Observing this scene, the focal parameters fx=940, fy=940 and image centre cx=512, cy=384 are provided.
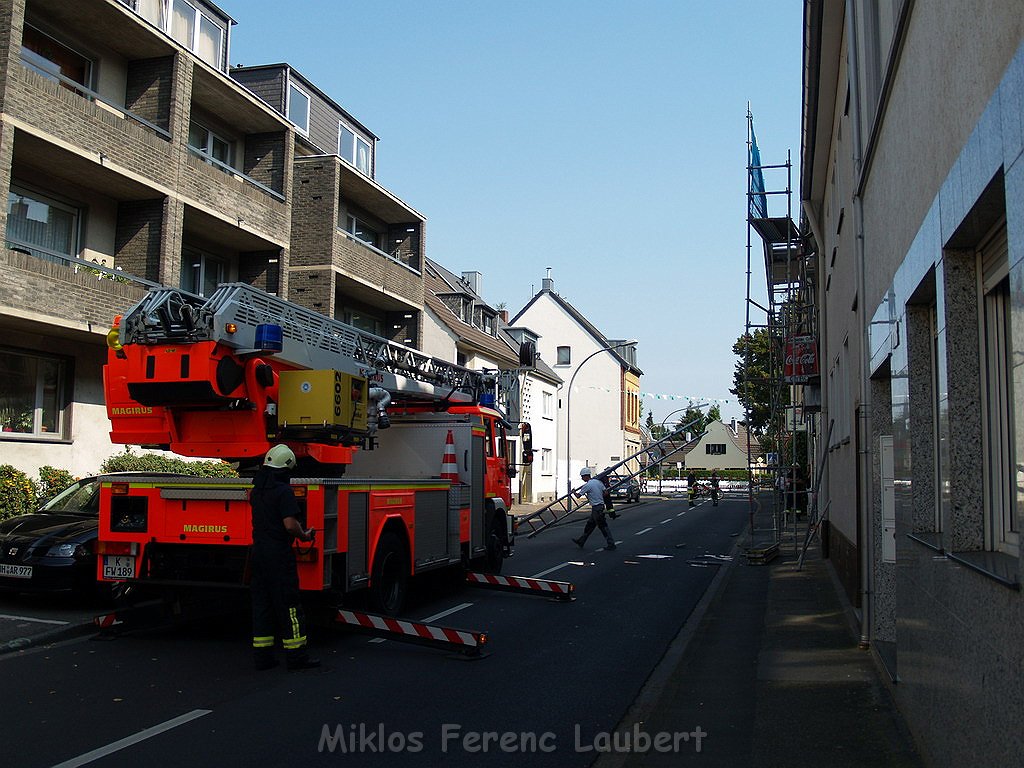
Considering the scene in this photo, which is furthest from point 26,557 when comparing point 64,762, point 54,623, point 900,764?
point 900,764

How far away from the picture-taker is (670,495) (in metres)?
60.9

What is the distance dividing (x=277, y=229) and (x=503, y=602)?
41.1 feet

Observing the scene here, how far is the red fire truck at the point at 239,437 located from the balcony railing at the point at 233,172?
1017cm

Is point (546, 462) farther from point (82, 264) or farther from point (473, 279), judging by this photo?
point (82, 264)

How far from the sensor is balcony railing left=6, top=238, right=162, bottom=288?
15755mm

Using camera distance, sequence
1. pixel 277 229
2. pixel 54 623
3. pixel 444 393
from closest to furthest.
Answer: pixel 54 623
pixel 444 393
pixel 277 229

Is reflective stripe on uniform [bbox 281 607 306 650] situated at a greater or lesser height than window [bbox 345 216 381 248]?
lesser

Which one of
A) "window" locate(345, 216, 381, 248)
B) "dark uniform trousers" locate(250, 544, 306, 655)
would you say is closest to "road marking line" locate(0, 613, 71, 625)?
"dark uniform trousers" locate(250, 544, 306, 655)

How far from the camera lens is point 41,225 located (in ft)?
55.9

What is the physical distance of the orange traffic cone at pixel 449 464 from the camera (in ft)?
42.6

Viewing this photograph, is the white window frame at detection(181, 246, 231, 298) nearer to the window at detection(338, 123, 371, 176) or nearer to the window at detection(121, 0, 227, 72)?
the window at detection(121, 0, 227, 72)

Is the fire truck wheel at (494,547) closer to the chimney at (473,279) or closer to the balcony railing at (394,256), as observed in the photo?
the balcony railing at (394,256)

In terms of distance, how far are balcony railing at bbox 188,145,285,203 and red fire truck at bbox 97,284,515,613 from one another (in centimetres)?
1017

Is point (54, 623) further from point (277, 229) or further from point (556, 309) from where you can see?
point (556, 309)
